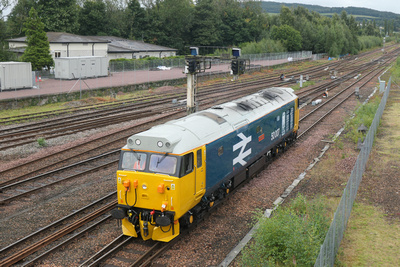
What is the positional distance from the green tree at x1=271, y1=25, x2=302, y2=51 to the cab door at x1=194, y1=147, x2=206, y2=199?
92932mm

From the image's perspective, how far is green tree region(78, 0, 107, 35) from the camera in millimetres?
88000

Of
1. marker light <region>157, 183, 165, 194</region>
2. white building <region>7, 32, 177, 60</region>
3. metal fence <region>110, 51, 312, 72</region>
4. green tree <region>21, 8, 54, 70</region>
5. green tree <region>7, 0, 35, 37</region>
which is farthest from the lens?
green tree <region>7, 0, 35, 37</region>

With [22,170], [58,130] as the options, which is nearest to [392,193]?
[22,170]

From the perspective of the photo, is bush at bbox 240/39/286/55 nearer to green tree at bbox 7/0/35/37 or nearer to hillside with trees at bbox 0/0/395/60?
hillside with trees at bbox 0/0/395/60

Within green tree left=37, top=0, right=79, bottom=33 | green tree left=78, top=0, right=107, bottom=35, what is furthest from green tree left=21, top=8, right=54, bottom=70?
green tree left=78, top=0, right=107, bottom=35

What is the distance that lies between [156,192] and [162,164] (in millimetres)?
872

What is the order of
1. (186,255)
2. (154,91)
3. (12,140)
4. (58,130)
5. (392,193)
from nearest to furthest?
(186,255), (392,193), (12,140), (58,130), (154,91)

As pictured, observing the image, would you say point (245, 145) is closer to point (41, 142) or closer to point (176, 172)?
point (176, 172)

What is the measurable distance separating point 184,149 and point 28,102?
31.5 metres

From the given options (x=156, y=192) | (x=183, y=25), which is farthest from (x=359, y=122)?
(x=183, y=25)

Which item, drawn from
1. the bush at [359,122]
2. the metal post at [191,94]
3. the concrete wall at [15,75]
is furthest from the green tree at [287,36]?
the metal post at [191,94]

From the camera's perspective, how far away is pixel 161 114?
35469mm

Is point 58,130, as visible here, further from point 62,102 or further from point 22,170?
point 62,102

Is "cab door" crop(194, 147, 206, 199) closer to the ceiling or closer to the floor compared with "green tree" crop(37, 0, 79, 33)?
closer to the floor
